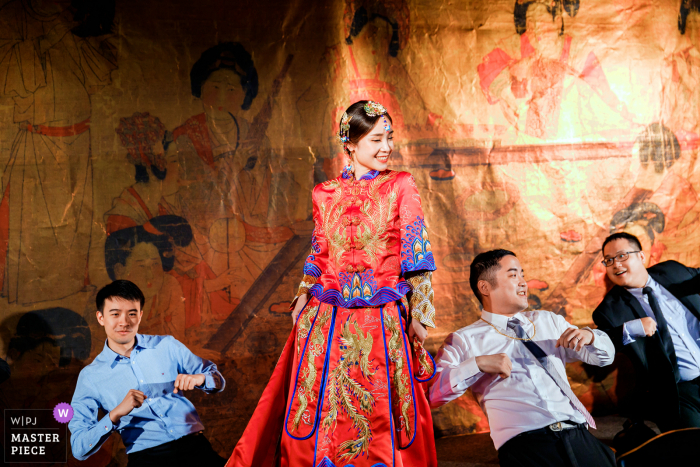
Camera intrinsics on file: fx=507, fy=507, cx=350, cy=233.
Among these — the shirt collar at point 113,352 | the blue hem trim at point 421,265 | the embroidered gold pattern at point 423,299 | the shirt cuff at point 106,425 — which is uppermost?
the blue hem trim at point 421,265

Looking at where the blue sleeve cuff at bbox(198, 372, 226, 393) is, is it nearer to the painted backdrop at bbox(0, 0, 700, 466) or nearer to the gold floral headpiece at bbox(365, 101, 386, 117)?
the painted backdrop at bbox(0, 0, 700, 466)

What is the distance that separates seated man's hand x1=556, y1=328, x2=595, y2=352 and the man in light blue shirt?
1.59 meters

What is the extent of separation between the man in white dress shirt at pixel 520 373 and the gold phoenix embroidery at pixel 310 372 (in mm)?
504

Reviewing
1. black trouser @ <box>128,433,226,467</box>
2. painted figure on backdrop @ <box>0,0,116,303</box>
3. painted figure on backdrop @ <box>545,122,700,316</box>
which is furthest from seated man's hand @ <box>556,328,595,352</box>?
painted figure on backdrop @ <box>0,0,116,303</box>

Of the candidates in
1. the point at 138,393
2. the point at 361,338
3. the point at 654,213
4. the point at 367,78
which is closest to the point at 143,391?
the point at 138,393

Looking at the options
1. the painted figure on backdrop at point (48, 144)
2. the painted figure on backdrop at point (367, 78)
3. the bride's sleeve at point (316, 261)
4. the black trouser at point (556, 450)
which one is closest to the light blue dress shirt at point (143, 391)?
the bride's sleeve at point (316, 261)

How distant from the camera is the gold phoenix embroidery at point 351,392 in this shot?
1942mm

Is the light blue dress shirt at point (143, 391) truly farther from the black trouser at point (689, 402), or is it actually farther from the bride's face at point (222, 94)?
the black trouser at point (689, 402)

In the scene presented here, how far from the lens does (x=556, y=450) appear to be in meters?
2.00

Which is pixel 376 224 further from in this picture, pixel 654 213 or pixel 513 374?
pixel 654 213

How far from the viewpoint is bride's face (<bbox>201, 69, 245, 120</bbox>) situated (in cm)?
329

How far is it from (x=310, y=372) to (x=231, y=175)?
65.1 inches

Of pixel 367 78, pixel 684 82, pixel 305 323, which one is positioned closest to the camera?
pixel 305 323

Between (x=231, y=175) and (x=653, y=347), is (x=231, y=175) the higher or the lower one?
the higher one
